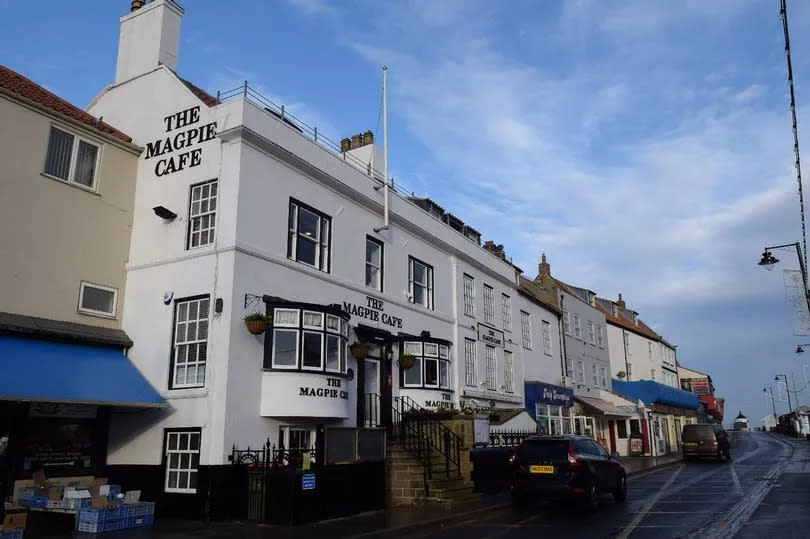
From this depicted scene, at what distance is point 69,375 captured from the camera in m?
13.0

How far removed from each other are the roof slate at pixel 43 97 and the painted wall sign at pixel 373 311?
765 centimetres

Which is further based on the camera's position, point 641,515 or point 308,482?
point 641,515

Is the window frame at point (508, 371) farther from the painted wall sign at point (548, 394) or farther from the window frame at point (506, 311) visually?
the painted wall sign at point (548, 394)

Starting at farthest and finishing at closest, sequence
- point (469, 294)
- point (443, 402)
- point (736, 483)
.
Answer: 1. point (469, 294)
2. point (443, 402)
3. point (736, 483)

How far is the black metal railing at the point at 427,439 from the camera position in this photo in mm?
16938

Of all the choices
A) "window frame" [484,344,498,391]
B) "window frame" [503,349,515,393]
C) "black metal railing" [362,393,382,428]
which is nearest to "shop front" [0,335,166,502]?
"black metal railing" [362,393,382,428]

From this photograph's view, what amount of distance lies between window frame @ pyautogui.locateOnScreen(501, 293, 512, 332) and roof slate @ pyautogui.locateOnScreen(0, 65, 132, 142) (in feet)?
55.9

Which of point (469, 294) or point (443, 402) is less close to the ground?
point (469, 294)

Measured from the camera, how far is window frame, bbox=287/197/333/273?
53.8 ft

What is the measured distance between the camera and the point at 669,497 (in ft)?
53.5

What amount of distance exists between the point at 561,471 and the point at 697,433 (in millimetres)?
21844

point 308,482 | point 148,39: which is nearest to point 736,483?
point 308,482

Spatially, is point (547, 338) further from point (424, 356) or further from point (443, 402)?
point (424, 356)

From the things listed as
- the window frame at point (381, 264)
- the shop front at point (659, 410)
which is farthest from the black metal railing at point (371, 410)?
the shop front at point (659, 410)
